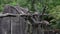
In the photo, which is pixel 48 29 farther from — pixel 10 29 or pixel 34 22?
pixel 10 29

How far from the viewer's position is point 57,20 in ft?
33.2

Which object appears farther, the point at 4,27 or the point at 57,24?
the point at 57,24

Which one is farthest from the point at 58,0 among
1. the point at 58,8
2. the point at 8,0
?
the point at 8,0

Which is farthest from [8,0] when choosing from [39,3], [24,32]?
[24,32]

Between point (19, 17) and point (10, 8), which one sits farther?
point (10, 8)

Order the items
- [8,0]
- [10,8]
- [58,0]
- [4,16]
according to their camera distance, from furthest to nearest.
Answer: [8,0], [58,0], [10,8], [4,16]

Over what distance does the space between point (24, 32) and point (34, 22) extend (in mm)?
1246

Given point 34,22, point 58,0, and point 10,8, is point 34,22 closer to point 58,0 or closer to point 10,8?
point 10,8

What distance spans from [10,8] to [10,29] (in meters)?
1.36

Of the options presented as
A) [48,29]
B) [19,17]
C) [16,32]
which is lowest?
[48,29]

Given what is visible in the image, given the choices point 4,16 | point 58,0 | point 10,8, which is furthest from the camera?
point 58,0

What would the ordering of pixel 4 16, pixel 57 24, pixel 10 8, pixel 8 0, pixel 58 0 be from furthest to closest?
pixel 8 0 → pixel 58 0 → pixel 57 24 → pixel 10 8 → pixel 4 16

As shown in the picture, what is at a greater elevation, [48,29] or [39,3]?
[39,3]

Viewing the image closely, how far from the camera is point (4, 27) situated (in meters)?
7.78
